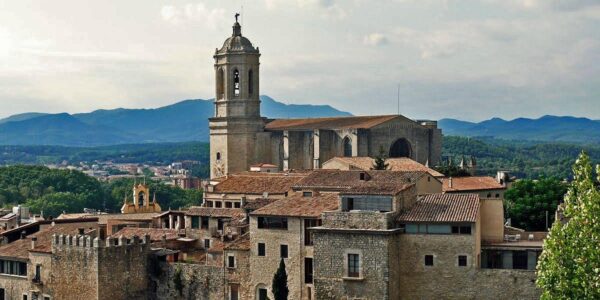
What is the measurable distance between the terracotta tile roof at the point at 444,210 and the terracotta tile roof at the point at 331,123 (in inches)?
1609

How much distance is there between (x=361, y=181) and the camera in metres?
52.2

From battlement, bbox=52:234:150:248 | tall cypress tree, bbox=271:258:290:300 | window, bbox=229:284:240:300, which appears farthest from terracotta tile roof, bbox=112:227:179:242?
tall cypress tree, bbox=271:258:290:300

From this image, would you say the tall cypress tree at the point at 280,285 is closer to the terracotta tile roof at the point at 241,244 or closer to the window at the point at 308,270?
the window at the point at 308,270

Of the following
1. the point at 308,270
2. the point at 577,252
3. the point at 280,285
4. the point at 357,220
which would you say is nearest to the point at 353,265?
the point at 357,220

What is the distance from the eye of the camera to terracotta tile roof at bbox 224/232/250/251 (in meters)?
49.1

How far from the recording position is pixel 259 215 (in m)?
48.3

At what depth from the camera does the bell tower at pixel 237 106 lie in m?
94.9

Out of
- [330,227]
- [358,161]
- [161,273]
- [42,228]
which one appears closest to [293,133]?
[358,161]

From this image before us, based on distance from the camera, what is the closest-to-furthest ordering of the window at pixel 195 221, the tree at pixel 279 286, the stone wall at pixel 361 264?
the stone wall at pixel 361 264, the tree at pixel 279 286, the window at pixel 195 221

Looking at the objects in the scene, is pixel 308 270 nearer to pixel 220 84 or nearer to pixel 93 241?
pixel 93 241

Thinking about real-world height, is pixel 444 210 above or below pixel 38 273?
above

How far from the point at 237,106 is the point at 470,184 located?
109ft

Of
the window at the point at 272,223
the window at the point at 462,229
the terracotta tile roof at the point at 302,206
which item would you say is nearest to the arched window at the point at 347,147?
the terracotta tile roof at the point at 302,206

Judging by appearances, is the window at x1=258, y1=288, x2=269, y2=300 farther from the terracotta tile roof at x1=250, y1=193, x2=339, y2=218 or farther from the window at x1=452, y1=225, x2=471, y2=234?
the window at x1=452, y1=225, x2=471, y2=234
